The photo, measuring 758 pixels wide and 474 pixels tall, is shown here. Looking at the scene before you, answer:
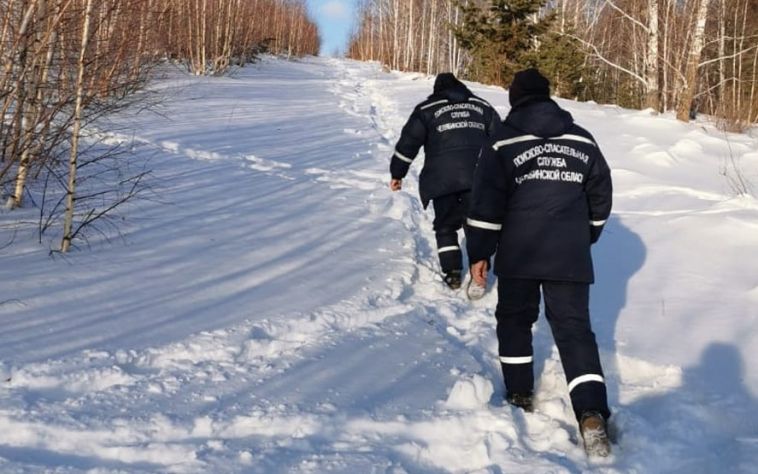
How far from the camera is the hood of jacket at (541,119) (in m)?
2.81

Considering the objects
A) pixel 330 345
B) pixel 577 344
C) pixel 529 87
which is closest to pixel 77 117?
pixel 330 345

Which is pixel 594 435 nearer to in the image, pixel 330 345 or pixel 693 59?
pixel 330 345

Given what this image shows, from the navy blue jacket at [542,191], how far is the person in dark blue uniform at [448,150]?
180 centimetres

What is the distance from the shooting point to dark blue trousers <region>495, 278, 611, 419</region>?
2674 millimetres

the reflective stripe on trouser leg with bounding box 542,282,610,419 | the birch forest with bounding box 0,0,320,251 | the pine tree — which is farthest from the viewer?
the pine tree

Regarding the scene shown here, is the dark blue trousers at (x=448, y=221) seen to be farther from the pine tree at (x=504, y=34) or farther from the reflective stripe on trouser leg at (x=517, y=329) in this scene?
the pine tree at (x=504, y=34)

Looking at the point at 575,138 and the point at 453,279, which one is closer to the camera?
the point at 575,138

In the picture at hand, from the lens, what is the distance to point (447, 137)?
15.7 ft

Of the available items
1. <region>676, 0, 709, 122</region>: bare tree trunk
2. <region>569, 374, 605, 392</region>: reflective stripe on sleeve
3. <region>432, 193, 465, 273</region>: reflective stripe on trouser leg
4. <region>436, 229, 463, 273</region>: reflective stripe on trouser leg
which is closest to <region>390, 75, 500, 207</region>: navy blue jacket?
<region>432, 193, 465, 273</region>: reflective stripe on trouser leg

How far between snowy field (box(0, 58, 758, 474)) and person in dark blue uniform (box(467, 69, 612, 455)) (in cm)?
39

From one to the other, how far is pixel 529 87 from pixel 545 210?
58 centimetres

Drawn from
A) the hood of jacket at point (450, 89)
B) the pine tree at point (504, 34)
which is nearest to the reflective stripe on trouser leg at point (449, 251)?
the hood of jacket at point (450, 89)

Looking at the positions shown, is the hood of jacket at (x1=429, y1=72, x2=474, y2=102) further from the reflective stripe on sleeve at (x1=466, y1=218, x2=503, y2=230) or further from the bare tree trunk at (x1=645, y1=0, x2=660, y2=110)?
the bare tree trunk at (x1=645, y1=0, x2=660, y2=110)

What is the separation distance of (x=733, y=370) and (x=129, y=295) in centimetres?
344
